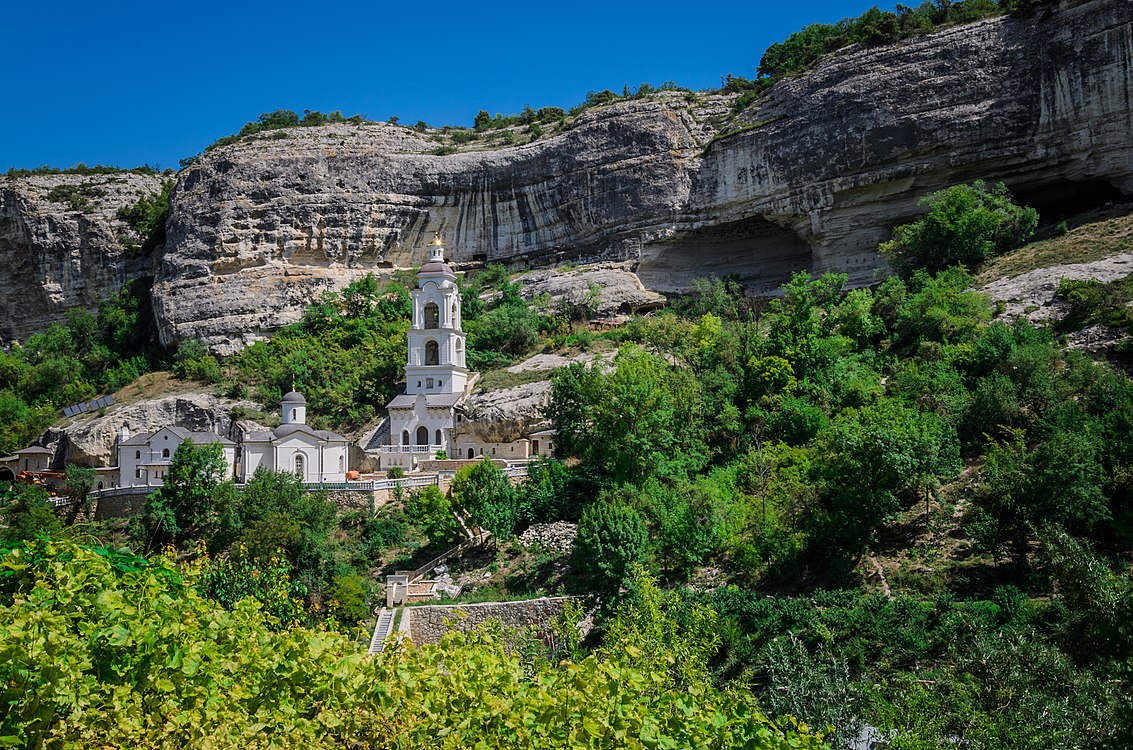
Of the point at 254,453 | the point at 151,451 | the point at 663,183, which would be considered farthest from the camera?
the point at 663,183

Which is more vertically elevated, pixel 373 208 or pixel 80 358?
pixel 373 208

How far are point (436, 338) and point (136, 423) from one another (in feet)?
45.1

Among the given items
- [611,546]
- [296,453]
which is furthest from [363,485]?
[611,546]

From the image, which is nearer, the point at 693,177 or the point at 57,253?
the point at 693,177

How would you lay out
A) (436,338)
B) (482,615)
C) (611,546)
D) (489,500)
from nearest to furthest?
(611,546), (482,615), (489,500), (436,338)

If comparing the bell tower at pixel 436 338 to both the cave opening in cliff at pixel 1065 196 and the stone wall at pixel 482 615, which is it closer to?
the stone wall at pixel 482 615

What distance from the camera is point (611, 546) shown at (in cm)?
2509

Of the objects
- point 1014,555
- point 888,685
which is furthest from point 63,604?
point 1014,555

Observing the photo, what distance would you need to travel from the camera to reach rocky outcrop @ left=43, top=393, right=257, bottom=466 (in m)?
42.7

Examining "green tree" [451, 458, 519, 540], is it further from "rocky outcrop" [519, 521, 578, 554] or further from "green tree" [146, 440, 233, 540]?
"green tree" [146, 440, 233, 540]

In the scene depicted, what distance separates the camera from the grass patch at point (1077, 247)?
3659cm

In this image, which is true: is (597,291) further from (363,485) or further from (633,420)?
(363,485)

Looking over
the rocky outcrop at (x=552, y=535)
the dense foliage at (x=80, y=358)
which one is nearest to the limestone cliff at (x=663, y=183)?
the dense foliage at (x=80, y=358)

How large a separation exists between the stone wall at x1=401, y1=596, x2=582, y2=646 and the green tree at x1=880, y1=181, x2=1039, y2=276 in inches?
930
